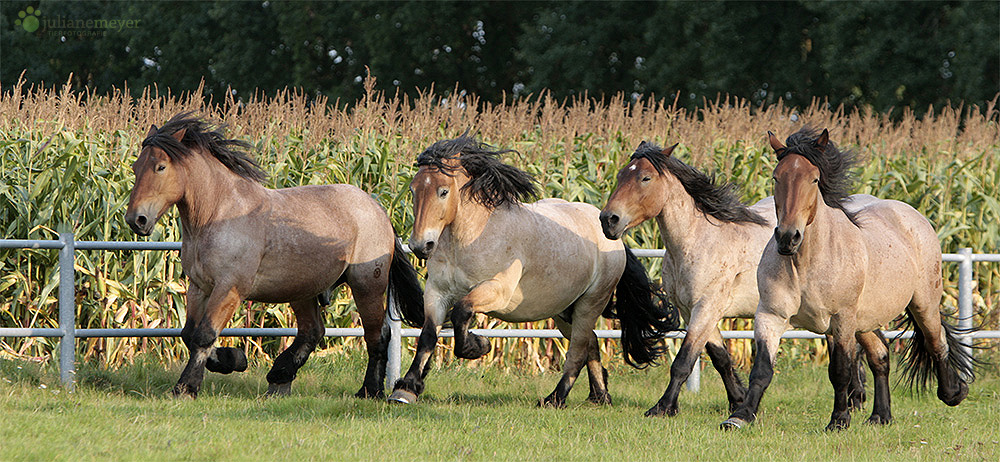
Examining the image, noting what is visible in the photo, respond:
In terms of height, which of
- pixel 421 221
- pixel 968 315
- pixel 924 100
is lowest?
pixel 968 315

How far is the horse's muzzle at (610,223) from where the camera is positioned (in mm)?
6633

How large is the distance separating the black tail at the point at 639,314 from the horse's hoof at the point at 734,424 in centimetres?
176

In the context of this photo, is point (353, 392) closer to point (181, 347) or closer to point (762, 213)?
point (181, 347)

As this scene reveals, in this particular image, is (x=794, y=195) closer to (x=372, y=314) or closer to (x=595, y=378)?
(x=595, y=378)

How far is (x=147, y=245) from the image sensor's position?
767cm

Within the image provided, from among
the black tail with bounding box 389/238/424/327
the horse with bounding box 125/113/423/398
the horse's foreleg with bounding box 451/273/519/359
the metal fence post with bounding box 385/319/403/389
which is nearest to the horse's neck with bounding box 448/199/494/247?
the horse's foreleg with bounding box 451/273/519/359

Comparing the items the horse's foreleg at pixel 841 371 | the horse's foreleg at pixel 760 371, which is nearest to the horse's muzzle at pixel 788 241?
the horse's foreleg at pixel 760 371

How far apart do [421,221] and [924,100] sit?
67.0 ft

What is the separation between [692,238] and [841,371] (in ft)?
4.34

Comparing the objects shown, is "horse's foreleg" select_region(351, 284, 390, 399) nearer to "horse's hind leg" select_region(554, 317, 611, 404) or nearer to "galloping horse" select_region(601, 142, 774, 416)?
"horse's hind leg" select_region(554, 317, 611, 404)

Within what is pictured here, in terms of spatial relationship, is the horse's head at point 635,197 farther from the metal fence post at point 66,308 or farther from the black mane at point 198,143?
the metal fence post at point 66,308

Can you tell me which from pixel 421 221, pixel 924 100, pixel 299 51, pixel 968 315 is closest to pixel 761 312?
pixel 421 221

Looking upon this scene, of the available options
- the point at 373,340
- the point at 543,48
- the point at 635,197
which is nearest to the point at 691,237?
the point at 635,197

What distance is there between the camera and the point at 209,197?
267 inches
